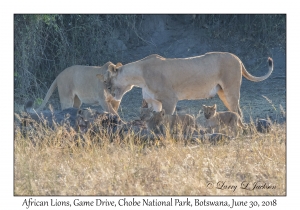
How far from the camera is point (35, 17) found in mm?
11508

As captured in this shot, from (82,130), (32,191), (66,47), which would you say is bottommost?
(32,191)

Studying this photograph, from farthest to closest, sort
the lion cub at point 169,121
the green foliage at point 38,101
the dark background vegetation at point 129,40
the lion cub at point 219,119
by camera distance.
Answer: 1. the dark background vegetation at point 129,40
2. the green foliage at point 38,101
3. the lion cub at point 219,119
4. the lion cub at point 169,121

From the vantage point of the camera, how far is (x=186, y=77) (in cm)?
946

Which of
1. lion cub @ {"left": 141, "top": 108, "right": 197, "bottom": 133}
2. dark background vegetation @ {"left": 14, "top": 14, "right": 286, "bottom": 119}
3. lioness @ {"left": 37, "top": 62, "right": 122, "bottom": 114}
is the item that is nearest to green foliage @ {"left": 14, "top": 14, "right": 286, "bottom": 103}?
dark background vegetation @ {"left": 14, "top": 14, "right": 286, "bottom": 119}

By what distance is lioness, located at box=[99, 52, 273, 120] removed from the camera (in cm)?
934

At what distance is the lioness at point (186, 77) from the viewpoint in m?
9.34

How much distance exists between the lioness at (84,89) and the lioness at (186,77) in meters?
0.45

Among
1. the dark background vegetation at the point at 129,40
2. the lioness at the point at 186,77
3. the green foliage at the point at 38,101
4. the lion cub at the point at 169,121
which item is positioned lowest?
the lion cub at the point at 169,121

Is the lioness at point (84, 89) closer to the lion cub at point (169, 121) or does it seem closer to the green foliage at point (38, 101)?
the green foliage at point (38, 101)

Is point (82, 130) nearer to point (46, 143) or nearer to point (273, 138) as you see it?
point (46, 143)

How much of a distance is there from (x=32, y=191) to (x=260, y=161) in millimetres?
2420

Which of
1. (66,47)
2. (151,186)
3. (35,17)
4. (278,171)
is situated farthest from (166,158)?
(66,47)

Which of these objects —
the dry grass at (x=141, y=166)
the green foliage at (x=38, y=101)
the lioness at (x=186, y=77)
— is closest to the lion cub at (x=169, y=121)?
the dry grass at (x=141, y=166)

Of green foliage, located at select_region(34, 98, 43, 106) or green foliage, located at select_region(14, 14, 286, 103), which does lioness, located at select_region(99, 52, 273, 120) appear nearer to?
green foliage, located at select_region(34, 98, 43, 106)
